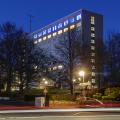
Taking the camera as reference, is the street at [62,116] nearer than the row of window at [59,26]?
Yes

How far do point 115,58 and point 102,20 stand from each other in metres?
80.1

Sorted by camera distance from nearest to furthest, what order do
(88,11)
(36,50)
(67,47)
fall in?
(67,47) < (36,50) < (88,11)

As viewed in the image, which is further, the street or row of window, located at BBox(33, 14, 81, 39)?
row of window, located at BBox(33, 14, 81, 39)

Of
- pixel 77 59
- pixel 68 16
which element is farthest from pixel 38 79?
pixel 68 16

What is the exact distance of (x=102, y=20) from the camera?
520ft

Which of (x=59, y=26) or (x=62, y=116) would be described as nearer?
(x=62, y=116)

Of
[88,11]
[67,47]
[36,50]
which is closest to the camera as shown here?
[67,47]

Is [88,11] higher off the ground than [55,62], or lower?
higher

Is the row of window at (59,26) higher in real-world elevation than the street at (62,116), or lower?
higher

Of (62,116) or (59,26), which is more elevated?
(59,26)

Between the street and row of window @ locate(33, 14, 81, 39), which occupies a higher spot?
row of window @ locate(33, 14, 81, 39)

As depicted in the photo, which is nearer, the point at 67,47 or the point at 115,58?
the point at 67,47

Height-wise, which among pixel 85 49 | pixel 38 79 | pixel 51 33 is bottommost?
pixel 38 79

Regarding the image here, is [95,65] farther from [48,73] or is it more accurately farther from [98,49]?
[48,73]
